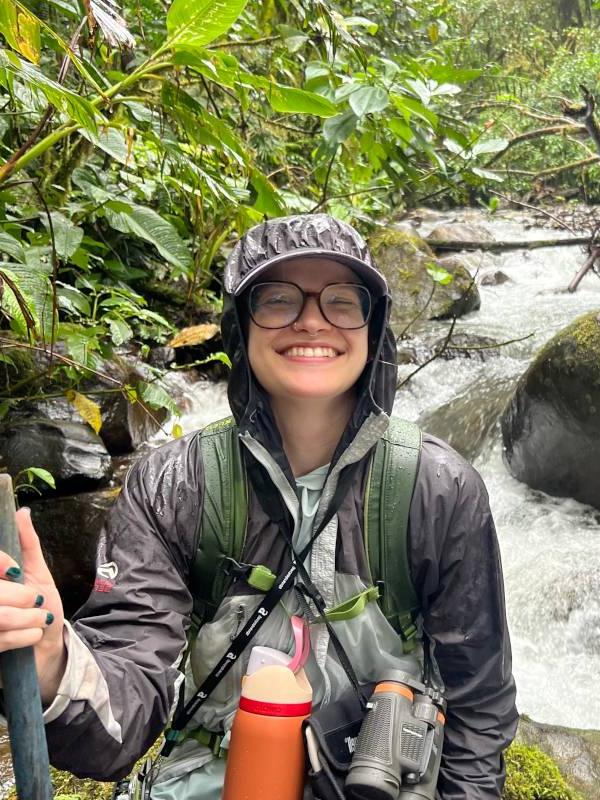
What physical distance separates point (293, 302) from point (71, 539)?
9.06 feet

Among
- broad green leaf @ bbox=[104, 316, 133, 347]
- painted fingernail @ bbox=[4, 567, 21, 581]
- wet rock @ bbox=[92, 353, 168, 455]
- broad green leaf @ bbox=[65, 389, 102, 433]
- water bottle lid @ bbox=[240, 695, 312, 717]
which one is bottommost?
wet rock @ bbox=[92, 353, 168, 455]

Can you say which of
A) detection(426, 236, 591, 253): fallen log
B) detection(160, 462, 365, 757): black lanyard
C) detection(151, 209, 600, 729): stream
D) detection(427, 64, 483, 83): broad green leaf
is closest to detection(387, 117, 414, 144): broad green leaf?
detection(427, 64, 483, 83): broad green leaf

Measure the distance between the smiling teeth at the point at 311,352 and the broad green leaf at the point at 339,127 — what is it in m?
1.25

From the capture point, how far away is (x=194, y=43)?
1.73m

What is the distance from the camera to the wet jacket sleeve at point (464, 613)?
1.58m

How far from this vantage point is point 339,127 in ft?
8.23

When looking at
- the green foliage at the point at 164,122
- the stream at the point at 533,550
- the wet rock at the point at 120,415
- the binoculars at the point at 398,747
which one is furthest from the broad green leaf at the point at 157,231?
the stream at the point at 533,550

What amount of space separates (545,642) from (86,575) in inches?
111

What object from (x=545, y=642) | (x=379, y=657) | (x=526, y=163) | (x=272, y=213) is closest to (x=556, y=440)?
(x=545, y=642)

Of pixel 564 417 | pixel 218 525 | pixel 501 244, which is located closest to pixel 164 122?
pixel 218 525

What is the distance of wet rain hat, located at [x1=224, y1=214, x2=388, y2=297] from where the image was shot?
155 centimetres

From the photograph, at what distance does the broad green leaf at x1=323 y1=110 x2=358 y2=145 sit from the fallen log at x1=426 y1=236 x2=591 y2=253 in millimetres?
10327

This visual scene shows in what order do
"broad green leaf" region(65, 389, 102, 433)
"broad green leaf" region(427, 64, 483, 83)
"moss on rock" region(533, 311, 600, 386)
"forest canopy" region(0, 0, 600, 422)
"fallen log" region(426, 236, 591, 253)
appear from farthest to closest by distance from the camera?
1. "fallen log" region(426, 236, 591, 253)
2. "moss on rock" region(533, 311, 600, 386)
3. "broad green leaf" region(65, 389, 102, 433)
4. "broad green leaf" region(427, 64, 483, 83)
5. "forest canopy" region(0, 0, 600, 422)

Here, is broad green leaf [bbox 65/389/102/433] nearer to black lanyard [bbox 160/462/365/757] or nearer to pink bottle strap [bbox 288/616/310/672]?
black lanyard [bbox 160/462/365/757]
